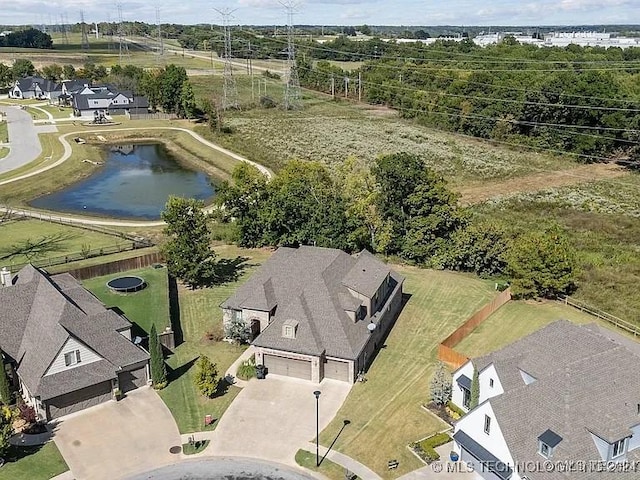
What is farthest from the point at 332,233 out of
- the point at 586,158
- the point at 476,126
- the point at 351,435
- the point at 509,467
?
the point at 476,126

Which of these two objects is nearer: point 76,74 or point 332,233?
point 332,233

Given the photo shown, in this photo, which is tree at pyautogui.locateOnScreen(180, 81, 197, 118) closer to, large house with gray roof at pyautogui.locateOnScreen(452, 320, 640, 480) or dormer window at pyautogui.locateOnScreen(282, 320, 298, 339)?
dormer window at pyautogui.locateOnScreen(282, 320, 298, 339)

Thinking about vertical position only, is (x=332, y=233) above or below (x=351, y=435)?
above

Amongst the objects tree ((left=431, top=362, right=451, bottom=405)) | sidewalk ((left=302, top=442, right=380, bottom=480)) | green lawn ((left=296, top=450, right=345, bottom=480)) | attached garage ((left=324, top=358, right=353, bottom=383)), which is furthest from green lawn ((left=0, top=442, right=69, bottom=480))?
tree ((left=431, top=362, right=451, bottom=405))

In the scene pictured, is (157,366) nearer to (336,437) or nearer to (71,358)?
(71,358)

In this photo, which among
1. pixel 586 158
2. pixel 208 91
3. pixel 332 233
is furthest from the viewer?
pixel 208 91

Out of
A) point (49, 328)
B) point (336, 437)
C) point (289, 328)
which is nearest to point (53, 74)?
point (49, 328)

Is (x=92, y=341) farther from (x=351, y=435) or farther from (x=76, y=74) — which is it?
(x=76, y=74)
